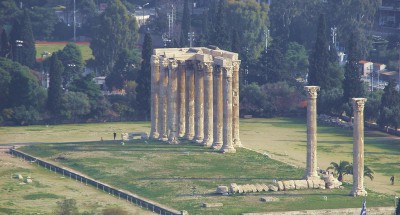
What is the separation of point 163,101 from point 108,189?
2666 cm

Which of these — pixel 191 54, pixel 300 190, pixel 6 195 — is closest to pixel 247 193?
pixel 300 190

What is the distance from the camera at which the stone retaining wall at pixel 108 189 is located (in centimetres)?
15388

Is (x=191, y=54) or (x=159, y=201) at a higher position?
(x=191, y=54)

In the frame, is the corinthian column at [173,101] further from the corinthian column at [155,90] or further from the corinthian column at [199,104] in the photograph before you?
the corinthian column at [155,90]

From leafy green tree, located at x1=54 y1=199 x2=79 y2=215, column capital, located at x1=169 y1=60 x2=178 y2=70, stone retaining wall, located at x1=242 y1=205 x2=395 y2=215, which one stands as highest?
column capital, located at x1=169 y1=60 x2=178 y2=70

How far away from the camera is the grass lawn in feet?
509

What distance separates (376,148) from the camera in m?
188

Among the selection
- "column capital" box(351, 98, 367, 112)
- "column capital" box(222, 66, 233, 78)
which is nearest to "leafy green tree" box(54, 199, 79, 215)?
"column capital" box(351, 98, 367, 112)

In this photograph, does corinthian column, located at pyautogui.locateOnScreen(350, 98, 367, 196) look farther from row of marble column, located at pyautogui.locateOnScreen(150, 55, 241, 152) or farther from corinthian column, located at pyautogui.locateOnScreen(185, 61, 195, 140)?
corinthian column, located at pyautogui.locateOnScreen(185, 61, 195, 140)

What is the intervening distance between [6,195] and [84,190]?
6.86 m

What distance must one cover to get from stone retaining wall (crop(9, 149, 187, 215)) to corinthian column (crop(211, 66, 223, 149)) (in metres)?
15.8

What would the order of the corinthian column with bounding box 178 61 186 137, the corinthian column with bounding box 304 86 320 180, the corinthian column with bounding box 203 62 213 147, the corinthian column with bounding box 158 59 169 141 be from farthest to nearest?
the corinthian column with bounding box 158 59 169 141 < the corinthian column with bounding box 178 61 186 137 < the corinthian column with bounding box 203 62 213 147 < the corinthian column with bounding box 304 86 320 180

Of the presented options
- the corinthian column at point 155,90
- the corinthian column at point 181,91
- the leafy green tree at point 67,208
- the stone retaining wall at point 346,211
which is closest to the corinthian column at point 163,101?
the corinthian column at point 155,90

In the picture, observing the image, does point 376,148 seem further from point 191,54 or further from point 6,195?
point 6,195
